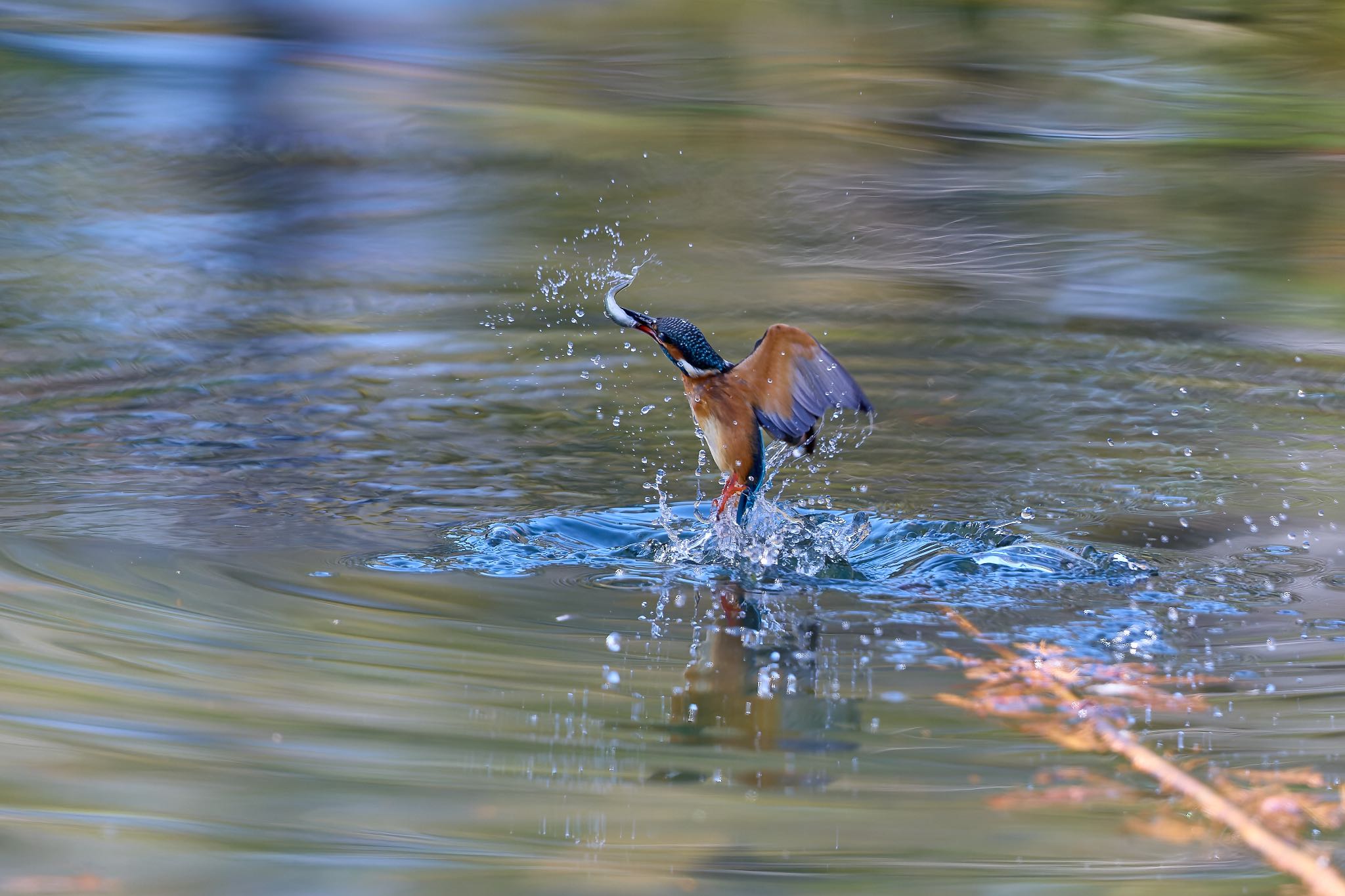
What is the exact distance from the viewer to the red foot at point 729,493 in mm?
3370

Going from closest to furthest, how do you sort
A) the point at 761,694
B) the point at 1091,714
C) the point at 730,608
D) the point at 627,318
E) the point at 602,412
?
1. the point at 1091,714
2. the point at 761,694
3. the point at 730,608
4. the point at 627,318
5. the point at 602,412

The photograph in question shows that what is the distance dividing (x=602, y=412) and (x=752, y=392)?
3.76 ft

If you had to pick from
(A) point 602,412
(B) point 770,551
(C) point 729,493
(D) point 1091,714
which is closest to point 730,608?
(B) point 770,551

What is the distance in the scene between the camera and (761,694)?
2.43 meters

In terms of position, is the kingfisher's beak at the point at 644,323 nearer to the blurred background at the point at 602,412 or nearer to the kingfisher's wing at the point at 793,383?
the kingfisher's wing at the point at 793,383

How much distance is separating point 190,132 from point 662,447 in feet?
13.5

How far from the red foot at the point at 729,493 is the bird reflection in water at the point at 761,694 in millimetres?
463

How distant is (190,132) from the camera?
7184mm

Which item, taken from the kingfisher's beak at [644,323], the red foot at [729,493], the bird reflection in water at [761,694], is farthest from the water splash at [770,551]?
the kingfisher's beak at [644,323]

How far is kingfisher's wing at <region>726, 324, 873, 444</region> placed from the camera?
3139 mm

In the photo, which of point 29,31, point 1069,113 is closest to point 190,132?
point 29,31

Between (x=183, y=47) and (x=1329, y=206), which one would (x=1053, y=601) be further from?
(x=183, y=47)

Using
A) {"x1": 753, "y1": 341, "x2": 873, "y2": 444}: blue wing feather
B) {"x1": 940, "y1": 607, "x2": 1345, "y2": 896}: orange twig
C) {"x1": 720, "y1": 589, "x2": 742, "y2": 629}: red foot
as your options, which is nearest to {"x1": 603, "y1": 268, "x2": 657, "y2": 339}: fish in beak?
{"x1": 753, "y1": 341, "x2": 873, "y2": 444}: blue wing feather

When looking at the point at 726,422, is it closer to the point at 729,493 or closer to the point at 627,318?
the point at 729,493
